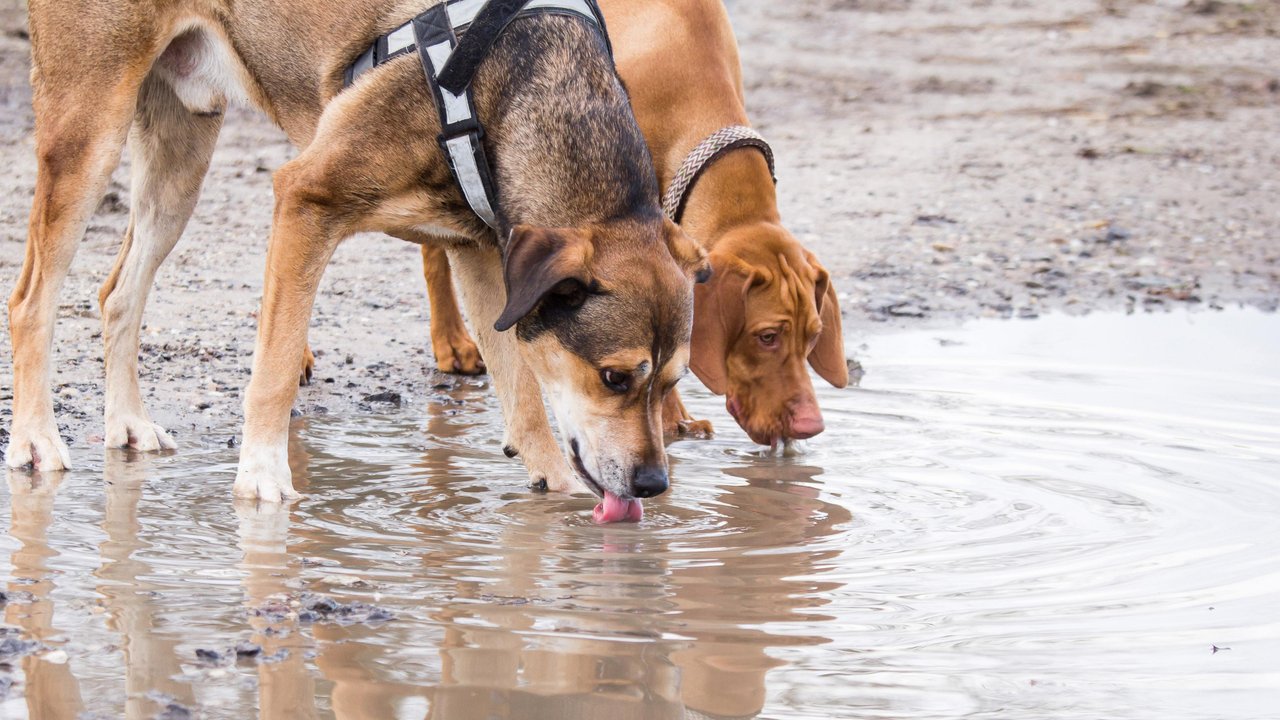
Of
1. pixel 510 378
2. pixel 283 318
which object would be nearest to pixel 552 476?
pixel 510 378

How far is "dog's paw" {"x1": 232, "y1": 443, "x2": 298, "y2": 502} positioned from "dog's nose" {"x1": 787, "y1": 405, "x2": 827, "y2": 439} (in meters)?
1.81

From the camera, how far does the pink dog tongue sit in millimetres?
4762

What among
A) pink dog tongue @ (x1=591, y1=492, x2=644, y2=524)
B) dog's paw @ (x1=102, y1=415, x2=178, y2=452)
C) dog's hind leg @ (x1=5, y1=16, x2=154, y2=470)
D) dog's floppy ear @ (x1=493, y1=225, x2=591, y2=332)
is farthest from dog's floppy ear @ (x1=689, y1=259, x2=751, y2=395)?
dog's hind leg @ (x1=5, y1=16, x2=154, y2=470)

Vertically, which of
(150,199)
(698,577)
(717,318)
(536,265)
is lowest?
(698,577)

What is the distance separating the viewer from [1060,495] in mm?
Result: 5262

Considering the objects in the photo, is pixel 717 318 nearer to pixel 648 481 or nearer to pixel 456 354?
pixel 648 481

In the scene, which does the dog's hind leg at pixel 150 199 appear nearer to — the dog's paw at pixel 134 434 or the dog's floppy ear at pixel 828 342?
the dog's paw at pixel 134 434

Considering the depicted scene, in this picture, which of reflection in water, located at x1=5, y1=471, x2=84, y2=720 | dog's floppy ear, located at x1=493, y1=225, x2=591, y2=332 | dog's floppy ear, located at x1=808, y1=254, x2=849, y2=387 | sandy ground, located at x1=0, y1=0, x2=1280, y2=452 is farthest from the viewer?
sandy ground, located at x1=0, y1=0, x2=1280, y2=452

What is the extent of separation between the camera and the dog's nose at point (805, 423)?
18.1 ft

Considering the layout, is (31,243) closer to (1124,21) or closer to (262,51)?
(262,51)

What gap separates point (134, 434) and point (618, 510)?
6.69 ft

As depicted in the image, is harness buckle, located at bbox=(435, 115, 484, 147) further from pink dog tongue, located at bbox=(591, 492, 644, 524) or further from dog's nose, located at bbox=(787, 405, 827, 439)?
dog's nose, located at bbox=(787, 405, 827, 439)

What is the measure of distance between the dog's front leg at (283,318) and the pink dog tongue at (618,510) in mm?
1060

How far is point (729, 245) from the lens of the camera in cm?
573
